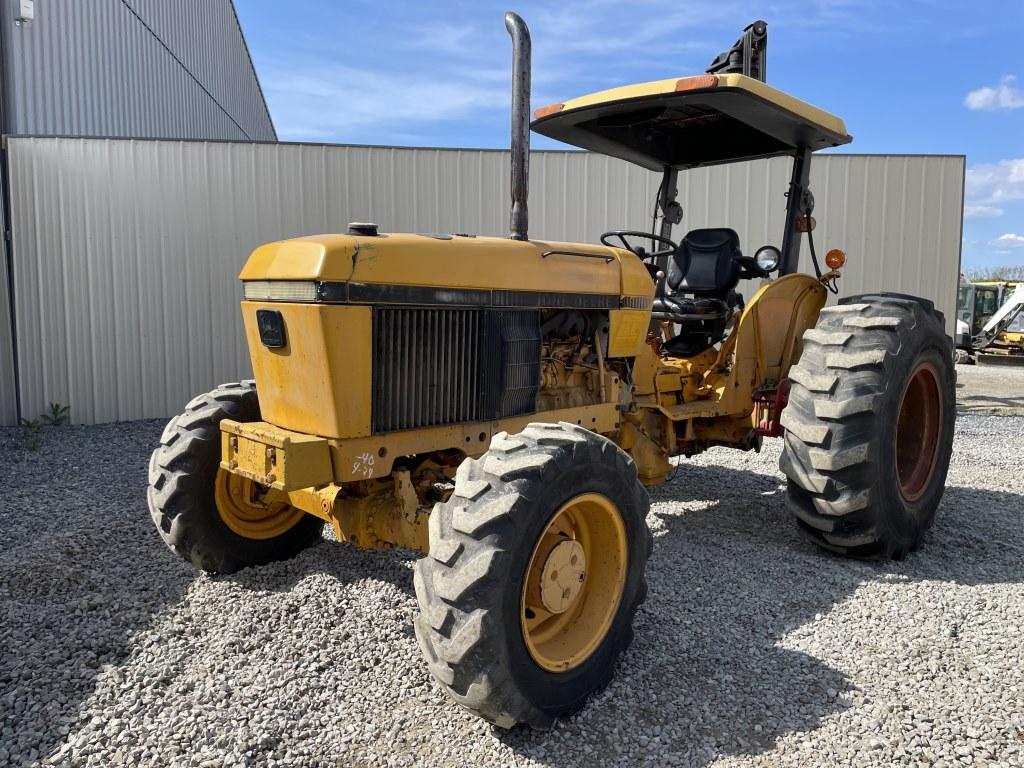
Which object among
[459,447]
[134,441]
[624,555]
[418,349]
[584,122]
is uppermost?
[584,122]

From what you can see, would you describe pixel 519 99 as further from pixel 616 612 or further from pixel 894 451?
pixel 894 451

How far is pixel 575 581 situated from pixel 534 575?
0.62 ft

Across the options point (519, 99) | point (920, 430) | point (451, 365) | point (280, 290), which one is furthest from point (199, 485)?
point (920, 430)

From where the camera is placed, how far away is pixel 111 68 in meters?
11.7

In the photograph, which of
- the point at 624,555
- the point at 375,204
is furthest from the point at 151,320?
the point at 624,555

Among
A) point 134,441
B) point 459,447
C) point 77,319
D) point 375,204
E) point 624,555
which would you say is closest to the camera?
point 624,555

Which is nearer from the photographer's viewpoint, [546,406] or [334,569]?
[546,406]

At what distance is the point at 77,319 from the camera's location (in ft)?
30.7

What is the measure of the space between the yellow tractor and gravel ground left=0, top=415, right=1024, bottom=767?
0.22 metres

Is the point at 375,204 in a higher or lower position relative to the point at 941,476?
higher

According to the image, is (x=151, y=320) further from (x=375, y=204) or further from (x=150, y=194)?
(x=375, y=204)

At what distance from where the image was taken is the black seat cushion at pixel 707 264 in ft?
17.1

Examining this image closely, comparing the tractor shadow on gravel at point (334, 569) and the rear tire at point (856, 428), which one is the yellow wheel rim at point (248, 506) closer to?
the tractor shadow on gravel at point (334, 569)

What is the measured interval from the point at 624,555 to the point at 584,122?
280 centimetres
